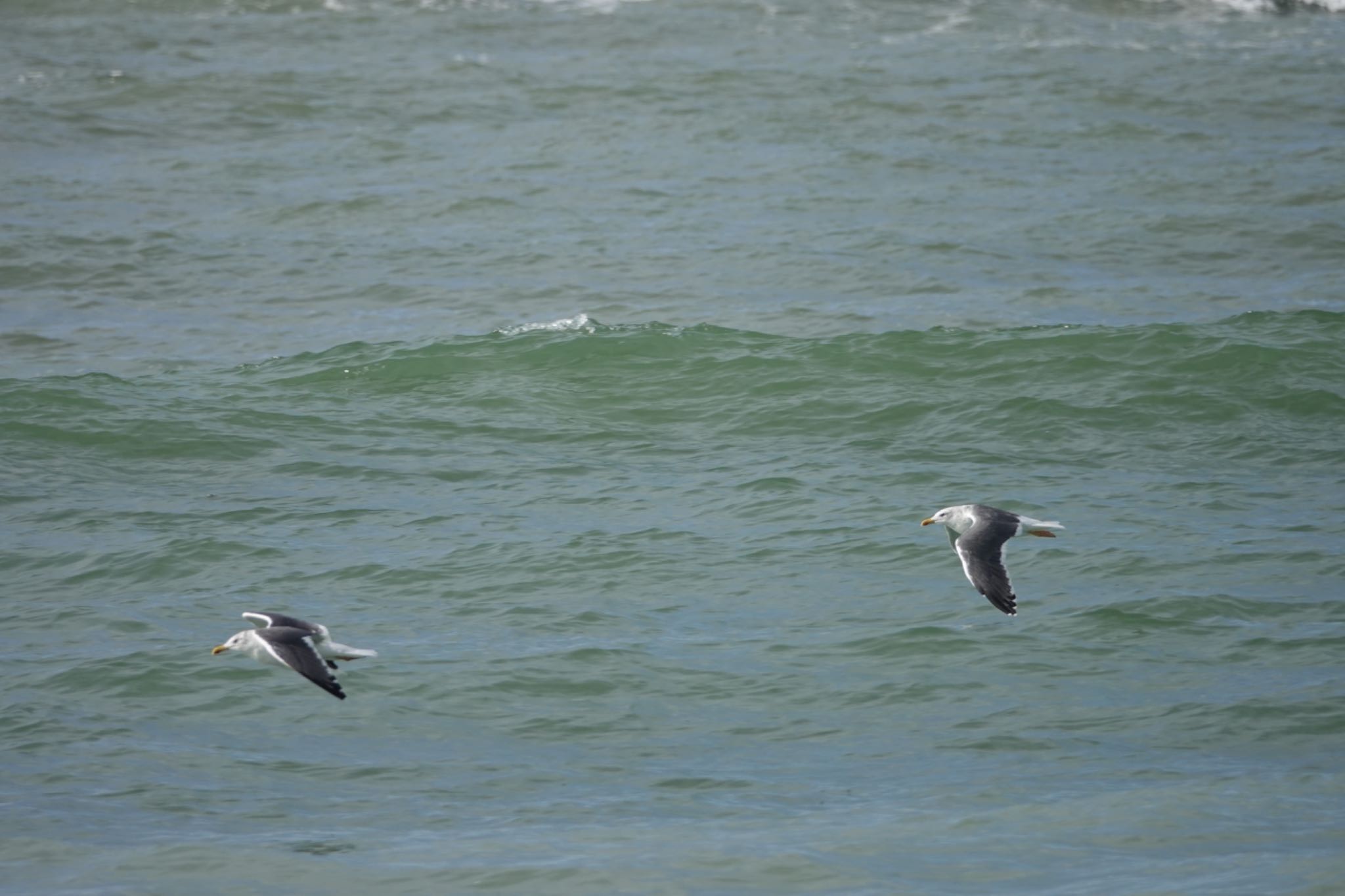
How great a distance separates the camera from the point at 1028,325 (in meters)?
17.2

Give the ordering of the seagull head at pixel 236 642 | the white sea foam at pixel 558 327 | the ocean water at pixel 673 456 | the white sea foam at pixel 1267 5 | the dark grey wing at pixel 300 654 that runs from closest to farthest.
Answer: the dark grey wing at pixel 300 654, the ocean water at pixel 673 456, the seagull head at pixel 236 642, the white sea foam at pixel 558 327, the white sea foam at pixel 1267 5

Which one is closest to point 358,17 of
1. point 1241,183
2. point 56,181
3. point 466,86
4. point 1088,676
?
point 466,86

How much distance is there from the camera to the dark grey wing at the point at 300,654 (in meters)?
7.71

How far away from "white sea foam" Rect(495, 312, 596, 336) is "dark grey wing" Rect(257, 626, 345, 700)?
915cm

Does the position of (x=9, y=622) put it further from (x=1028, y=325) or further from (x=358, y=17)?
(x=358, y=17)

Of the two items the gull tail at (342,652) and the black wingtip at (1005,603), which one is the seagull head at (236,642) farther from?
the black wingtip at (1005,603)

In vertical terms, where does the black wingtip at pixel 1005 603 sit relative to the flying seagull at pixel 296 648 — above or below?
below

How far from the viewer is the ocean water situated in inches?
332

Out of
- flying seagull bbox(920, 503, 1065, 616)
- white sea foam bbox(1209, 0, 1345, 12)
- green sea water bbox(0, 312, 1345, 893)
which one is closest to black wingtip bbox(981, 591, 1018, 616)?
flying seagull bbox(920, 503, 1065, 616)

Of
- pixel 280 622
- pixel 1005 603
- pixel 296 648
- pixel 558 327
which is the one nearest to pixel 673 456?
pixel 558 327

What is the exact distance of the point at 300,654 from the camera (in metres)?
8.05

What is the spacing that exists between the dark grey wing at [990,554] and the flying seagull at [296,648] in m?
3.14

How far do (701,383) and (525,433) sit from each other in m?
1.86

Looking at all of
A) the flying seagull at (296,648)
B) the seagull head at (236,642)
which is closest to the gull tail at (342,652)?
the flying seagull at (296,648)
